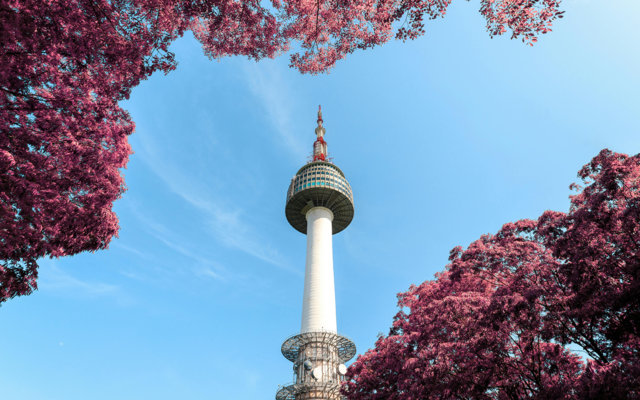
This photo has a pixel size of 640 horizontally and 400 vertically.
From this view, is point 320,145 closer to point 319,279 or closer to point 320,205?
point 320,205

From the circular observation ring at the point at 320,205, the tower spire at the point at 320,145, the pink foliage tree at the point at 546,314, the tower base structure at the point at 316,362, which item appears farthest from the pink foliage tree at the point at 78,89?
the tower spire at the point at 320,145

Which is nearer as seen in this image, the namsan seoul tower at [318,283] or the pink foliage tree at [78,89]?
the pink foliage tree at [78,89]

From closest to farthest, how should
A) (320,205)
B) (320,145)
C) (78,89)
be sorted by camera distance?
(78,89) < (320,205) < (320,145)

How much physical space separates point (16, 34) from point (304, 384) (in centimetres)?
4919

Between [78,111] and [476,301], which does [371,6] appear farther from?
[476,301]

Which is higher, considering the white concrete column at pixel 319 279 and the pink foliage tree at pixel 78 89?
the white concrete column at pixel 319 279

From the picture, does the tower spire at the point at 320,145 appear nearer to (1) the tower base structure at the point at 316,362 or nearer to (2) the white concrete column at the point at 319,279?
(2) the white concrete column at the point at 319,279

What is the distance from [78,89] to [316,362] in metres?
47.6

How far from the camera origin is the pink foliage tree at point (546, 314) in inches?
469

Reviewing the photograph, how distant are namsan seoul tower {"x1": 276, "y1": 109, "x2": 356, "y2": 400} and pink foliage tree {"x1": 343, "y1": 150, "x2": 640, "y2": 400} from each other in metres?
30.0

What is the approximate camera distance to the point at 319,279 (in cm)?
5788

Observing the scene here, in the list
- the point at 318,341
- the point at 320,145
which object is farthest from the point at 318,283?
the point at 320,145

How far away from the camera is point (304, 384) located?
4772cm

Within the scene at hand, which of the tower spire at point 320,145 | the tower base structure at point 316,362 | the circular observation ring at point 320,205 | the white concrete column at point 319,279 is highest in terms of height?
the tower spire at point 320,145
